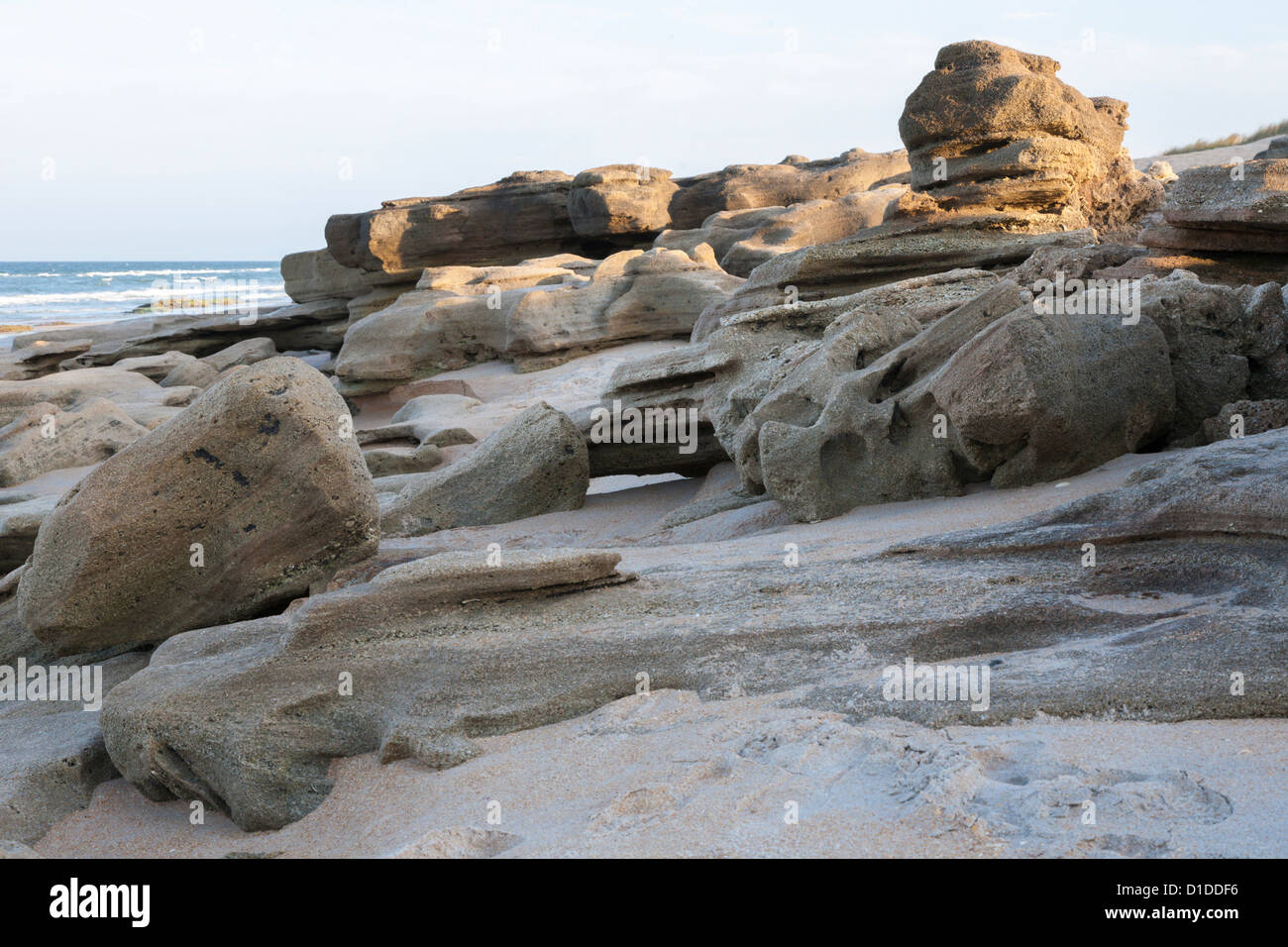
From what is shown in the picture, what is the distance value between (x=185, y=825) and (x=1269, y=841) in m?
3.30

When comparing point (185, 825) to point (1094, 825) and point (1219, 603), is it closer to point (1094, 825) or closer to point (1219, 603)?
point (1094, 825)

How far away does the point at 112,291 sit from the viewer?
68.4m

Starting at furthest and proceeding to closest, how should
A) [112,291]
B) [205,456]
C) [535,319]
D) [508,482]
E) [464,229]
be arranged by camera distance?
[112,291]
[464,229]
[535,319]
[508,482]
[205,456]

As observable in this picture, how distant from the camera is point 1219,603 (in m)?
3.80

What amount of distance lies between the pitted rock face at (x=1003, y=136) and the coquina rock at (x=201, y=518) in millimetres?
7448

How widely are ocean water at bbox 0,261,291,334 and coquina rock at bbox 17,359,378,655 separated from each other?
30.8 m

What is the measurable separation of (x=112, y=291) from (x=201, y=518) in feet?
233

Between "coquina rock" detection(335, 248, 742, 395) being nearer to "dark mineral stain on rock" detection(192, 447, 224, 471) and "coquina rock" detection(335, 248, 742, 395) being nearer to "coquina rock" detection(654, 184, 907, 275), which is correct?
"coquina rock" detection(654, 184, 907, 275)

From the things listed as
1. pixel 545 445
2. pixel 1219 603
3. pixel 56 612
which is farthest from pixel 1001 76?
pixel 56 612

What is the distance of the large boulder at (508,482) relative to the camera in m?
7.52

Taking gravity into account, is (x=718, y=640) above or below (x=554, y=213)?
below

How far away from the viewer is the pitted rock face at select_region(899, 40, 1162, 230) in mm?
10961

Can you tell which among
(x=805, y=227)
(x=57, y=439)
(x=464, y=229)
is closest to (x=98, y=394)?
(x=57, y=439)

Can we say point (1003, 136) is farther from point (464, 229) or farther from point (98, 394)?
point (464, 229)
